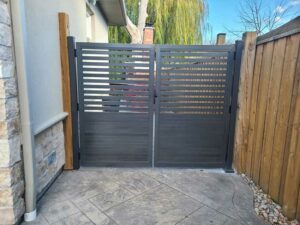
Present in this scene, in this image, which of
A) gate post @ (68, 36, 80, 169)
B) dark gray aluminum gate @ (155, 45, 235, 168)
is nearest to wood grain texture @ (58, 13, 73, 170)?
gate post @ (68, 36, 80, 169)

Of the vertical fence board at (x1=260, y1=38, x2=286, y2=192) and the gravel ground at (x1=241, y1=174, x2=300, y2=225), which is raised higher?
the vertical fence board at (x1=260, y1=38, x2=286, y2=192)

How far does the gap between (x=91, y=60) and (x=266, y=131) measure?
2285mm

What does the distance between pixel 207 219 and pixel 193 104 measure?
1.44 m

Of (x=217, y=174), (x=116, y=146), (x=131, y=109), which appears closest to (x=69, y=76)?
(x=131, y=109)

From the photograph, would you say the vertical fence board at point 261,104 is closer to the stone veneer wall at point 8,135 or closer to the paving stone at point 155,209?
the paving stone at point 155,209

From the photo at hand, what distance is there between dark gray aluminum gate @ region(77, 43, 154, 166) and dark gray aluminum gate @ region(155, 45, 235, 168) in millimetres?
178

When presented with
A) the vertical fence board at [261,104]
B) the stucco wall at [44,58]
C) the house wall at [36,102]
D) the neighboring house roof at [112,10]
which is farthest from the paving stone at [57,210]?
the neighboring house roof at [112,10]

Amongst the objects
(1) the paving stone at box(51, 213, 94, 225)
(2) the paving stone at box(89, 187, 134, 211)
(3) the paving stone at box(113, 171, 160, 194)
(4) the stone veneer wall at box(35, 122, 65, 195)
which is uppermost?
(4) the stone veneer wall at box(35, 122, 65, 195)

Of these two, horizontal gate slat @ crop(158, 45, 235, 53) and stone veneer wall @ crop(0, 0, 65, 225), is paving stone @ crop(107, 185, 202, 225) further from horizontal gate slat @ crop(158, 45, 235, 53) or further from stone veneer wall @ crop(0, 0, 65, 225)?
horizontal gate slat @ crop(158, 45, 235, 53)

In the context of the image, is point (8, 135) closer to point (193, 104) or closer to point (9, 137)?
point (9, 137)

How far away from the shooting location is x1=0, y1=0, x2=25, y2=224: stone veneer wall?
5.55ft

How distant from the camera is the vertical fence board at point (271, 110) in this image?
2.31 m

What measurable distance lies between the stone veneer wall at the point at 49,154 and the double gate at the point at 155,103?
298 mm

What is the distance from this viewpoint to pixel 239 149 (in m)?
Result: 3.08
